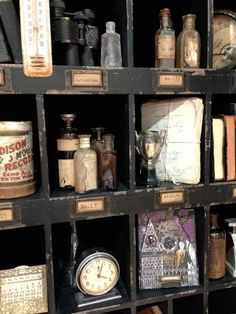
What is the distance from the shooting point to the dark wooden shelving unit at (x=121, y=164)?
36.8 inches

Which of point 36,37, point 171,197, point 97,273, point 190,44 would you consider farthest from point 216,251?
point 36,37

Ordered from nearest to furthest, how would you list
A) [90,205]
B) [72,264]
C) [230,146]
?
[90,205] < [230,146] < [72,264]

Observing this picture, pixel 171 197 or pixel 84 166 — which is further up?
pixel 84 166

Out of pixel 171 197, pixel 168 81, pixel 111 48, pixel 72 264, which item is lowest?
pixel 72 264

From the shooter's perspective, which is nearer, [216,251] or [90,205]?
[90,205]

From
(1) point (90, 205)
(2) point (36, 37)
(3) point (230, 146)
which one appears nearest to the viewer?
(2) point (36, 37)

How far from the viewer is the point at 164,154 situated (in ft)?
3.71

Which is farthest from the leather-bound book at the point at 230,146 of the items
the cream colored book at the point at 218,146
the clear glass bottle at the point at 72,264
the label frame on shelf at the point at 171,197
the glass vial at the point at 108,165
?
the clear glass bottle at the point at 72,264

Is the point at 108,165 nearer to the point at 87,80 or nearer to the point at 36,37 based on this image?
the point at 87,80

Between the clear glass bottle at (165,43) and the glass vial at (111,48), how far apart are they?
0.15 metres

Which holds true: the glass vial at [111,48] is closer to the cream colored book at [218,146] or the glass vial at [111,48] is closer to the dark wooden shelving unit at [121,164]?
the dark wooden shelving unit at [121,164]

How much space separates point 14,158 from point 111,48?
0.46 meters

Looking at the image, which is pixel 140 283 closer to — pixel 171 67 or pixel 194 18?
pixel 171 67

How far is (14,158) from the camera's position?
94cm
